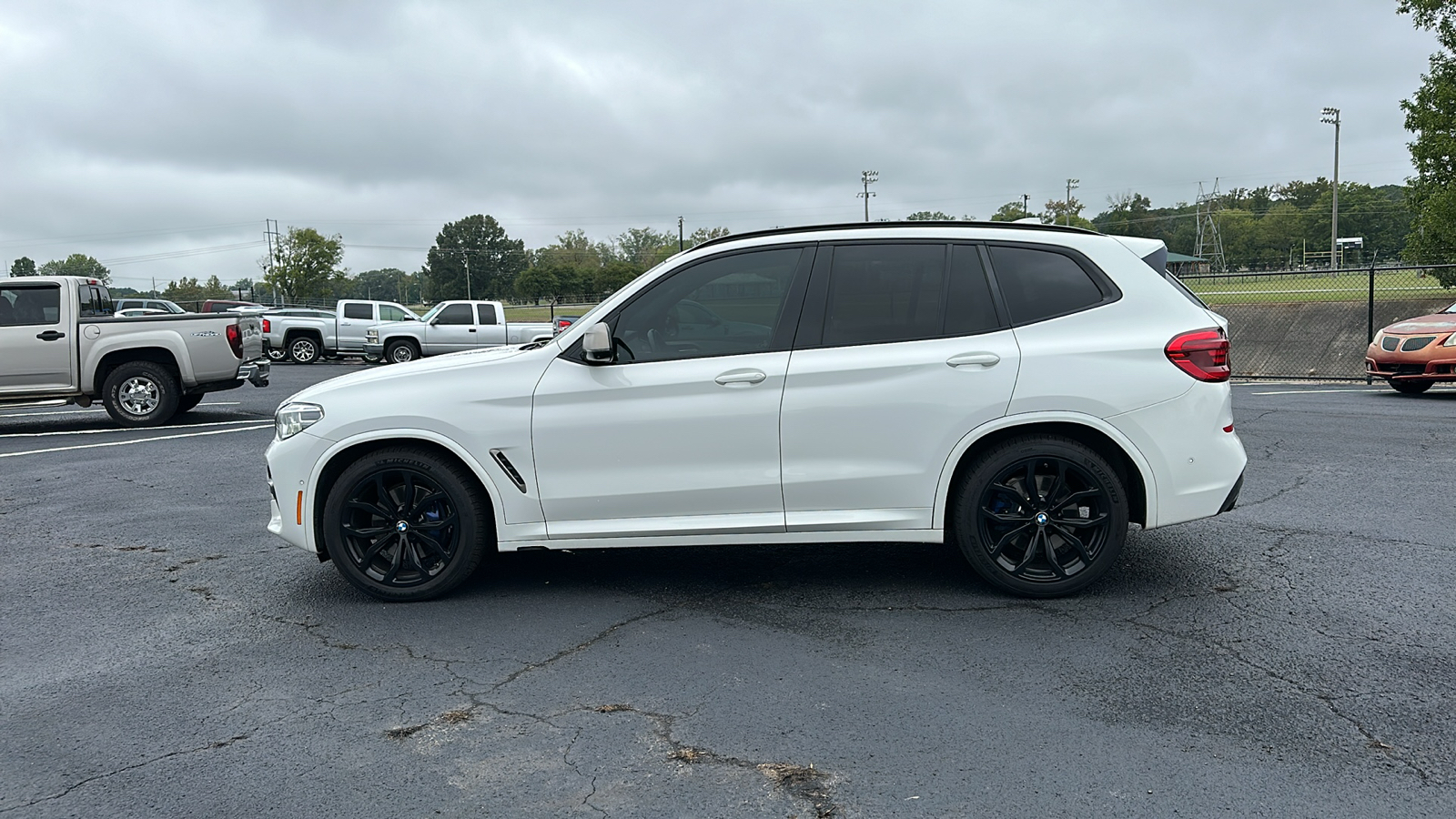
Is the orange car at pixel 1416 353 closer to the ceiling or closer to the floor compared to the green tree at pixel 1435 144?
closer to the floor

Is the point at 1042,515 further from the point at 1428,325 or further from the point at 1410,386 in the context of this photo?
the point at 1410,386

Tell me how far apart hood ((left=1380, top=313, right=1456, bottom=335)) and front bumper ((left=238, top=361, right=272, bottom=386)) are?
631 inches

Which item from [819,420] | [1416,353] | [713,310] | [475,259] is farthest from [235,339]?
[475,259]

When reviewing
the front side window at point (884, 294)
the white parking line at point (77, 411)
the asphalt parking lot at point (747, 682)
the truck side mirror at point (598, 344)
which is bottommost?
the asphalt parking lot at point (747, 682)

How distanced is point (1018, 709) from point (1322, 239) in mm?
Result: 131440

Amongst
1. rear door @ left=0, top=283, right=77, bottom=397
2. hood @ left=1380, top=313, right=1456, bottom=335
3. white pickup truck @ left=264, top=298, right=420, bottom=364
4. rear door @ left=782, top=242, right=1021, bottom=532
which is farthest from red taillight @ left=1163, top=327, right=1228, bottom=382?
white pickup truck @ left=264, top=298, right=420, bottom=364

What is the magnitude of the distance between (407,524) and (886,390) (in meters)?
2.44

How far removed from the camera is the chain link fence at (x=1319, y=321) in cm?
2317

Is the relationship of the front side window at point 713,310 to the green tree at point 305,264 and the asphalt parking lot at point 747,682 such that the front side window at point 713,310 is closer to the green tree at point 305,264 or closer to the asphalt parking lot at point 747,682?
the asphalt parking lot at point 747,682

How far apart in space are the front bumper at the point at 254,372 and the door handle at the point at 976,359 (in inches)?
Answer: 457

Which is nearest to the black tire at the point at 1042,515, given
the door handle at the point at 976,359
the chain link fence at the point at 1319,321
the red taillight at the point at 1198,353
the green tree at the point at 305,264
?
the door handle at the point at 976,359

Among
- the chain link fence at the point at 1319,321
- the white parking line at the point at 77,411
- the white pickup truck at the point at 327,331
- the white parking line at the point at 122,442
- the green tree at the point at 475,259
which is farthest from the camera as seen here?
the green tree at the point at 475,259

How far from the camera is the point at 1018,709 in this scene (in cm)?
369

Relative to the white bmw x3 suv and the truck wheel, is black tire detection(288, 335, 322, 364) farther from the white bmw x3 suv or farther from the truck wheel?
the white bmw x3 suv
